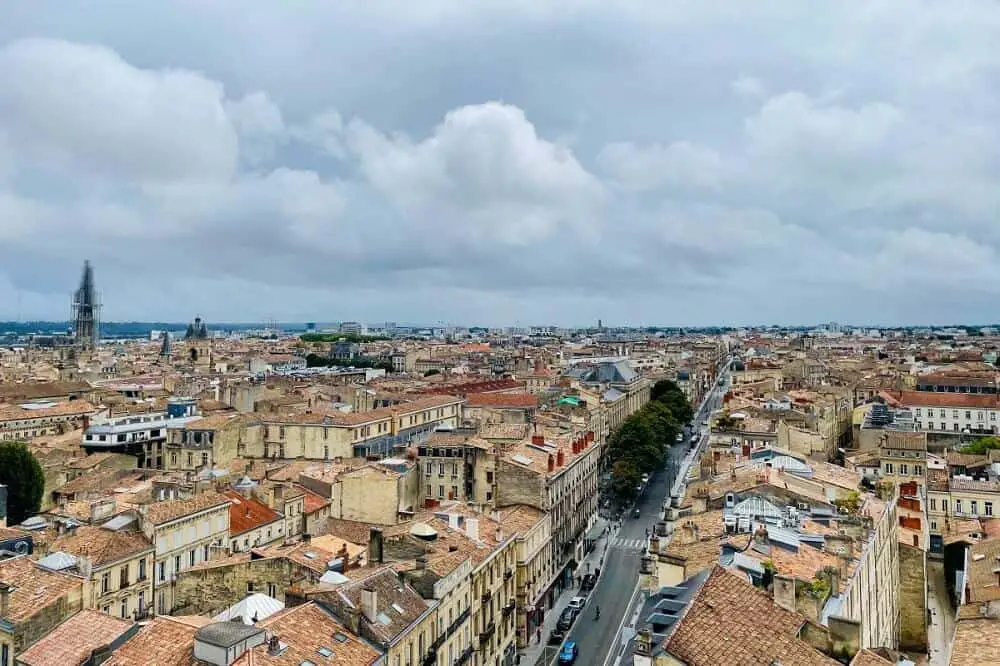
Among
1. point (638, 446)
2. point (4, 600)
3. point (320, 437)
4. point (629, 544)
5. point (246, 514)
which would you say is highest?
point (4, 600)

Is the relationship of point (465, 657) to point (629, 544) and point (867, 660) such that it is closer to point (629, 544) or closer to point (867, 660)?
point (867, 660)

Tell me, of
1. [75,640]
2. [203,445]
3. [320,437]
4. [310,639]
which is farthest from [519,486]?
[75,640]

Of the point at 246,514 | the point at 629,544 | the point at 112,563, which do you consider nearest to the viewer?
the point at 112,563

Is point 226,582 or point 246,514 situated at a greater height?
point 246,514

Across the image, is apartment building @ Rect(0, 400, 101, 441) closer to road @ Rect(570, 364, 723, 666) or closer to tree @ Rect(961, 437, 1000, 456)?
road @ Rect(570, 364, 723, 666)

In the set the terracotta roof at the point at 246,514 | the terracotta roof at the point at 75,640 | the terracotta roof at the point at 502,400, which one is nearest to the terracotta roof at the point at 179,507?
the terracotta roof at the point at 246,514

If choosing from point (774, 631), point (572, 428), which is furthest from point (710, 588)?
point (572, 428)
